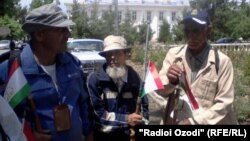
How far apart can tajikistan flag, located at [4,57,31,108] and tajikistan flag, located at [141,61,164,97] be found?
3.29 ft

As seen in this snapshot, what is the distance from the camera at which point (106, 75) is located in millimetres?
4316

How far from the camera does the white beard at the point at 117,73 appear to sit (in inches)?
167

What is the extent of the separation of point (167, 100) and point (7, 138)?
1.51m

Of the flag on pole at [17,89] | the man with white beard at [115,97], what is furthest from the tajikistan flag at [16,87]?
the man with white beard at [115,97]

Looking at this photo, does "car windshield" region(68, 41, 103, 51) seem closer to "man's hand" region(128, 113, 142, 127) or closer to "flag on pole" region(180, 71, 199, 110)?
"man's hand" region(128, 113, 142, 127)

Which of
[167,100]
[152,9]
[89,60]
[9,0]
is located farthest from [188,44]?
[152,9]

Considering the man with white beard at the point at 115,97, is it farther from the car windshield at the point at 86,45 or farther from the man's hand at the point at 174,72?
the car windshield at the point at 86,45

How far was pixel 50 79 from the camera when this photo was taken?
3.43m

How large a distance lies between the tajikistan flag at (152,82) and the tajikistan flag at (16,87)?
1003 millimetres

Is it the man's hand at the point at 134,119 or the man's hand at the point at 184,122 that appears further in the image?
the man's hand at the point at 134,119

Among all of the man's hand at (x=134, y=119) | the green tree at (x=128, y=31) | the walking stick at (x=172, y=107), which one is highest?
the walking stick at (x=172, y=107)

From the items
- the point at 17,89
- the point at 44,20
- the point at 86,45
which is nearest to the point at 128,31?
the point at 86,45

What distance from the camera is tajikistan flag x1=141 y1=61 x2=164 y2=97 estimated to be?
388 centimetres

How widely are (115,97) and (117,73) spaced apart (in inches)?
7.6
